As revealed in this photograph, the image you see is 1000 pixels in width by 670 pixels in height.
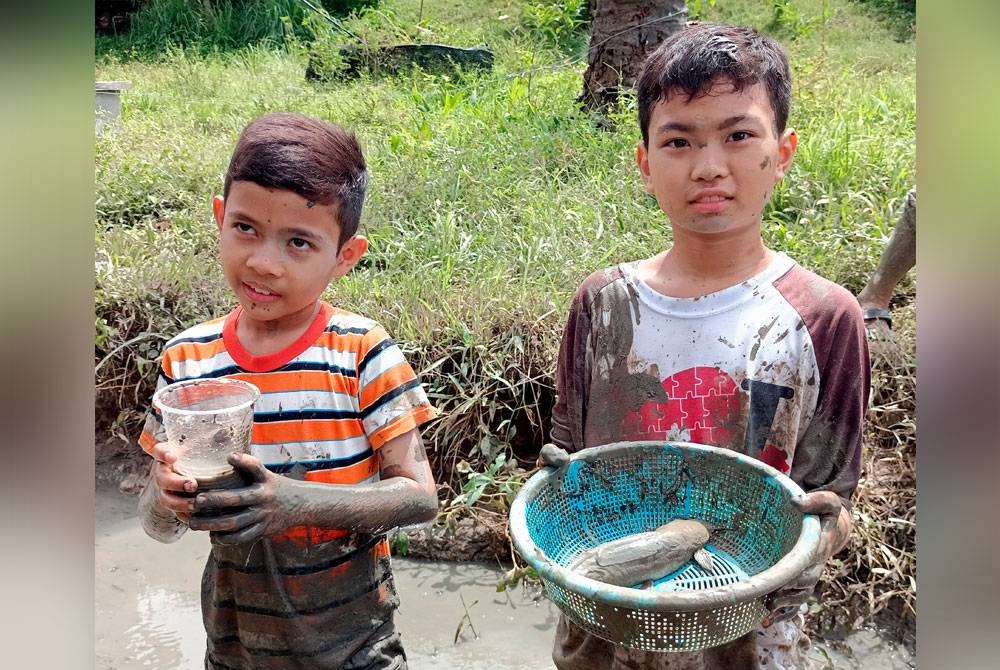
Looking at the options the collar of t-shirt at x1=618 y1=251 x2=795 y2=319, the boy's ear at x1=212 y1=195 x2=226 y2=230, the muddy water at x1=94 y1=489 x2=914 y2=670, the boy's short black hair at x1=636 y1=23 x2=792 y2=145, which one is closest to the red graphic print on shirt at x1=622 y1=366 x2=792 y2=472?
the collar of t-shirt at x1=618 y1=251 x2=795 y2=319

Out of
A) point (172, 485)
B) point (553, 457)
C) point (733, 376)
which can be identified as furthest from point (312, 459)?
point (733, 376)

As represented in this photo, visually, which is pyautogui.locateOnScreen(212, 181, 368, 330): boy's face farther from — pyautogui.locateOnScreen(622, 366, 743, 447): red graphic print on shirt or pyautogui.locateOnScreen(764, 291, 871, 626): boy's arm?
pyautogui.locateOnScreen(764, 291, 871, 626): boy's arm

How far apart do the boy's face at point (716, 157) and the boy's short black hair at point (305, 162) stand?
0.56 meters

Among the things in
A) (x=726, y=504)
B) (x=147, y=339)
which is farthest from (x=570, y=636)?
(x=147, y=339)

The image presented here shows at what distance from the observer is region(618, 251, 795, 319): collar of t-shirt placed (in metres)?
1.71

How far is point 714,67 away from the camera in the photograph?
65.5 inches

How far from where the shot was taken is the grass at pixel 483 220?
11.4 feet

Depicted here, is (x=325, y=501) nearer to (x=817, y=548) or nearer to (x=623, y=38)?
(x=817, y=548)

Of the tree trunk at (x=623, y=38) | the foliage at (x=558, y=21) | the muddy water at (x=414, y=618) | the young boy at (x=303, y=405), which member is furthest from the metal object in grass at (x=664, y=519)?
the foliage at (x=558, y=21)

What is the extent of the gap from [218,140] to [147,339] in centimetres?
247
